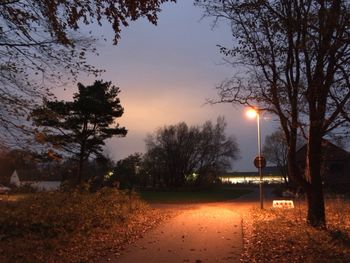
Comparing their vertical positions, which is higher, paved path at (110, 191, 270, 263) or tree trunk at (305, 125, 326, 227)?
tree trunk at (305, 125, 326, 227)

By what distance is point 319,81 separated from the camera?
16.6 meters

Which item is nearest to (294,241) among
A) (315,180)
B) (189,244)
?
(189,244)

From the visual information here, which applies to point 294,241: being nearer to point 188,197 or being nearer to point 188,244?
point 188,244

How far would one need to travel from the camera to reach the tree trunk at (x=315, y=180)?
59.8 ft

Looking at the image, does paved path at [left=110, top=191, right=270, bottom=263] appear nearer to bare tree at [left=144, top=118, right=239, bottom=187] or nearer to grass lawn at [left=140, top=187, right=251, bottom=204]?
grass lawn at [left=140, top=187, right=251, bottom=204]

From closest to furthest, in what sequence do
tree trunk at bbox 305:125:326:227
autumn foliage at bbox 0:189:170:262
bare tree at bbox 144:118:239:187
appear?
autumn foliage at bbox 0:189:170:262, tree trunk at bbox 305:125:326:227, bare tree at bbox 144:118:239:187

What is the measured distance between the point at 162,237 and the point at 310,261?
5.71 m

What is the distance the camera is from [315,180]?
60.5 ft

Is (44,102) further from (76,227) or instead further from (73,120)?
(73,120)

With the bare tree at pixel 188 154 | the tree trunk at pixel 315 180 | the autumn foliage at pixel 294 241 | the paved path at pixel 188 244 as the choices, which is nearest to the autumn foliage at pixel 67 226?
the paved path at pixel 188 244

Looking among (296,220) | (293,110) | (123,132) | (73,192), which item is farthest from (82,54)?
(123,132)

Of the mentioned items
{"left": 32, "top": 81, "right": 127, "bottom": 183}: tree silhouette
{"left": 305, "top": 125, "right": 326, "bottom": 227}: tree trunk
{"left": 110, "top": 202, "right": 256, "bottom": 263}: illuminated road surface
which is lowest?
{"left": 110, "top": 202, "right": 256, "bottom": 263}: illuminated road surface

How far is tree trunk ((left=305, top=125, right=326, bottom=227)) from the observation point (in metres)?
18.2

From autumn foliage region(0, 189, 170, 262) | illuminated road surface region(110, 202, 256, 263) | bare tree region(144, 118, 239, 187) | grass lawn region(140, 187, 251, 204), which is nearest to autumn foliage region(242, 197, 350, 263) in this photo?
illuminated road surface region(110, 202, 256, 263)
